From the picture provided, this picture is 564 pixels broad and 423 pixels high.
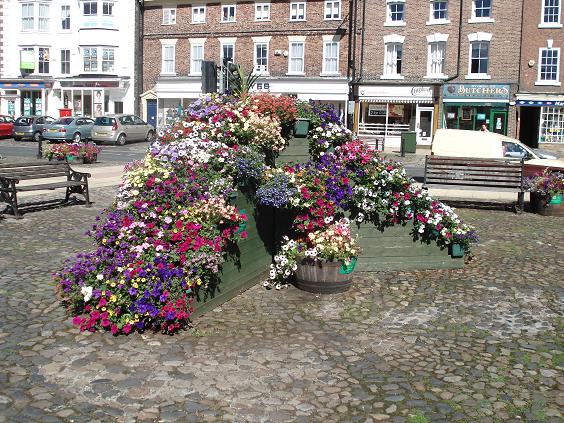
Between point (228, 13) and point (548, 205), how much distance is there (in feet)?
114

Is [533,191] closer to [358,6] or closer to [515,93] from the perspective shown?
[515,93]

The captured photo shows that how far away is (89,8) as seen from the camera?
1874 inches

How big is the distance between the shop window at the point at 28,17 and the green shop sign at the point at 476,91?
30950 millimetres

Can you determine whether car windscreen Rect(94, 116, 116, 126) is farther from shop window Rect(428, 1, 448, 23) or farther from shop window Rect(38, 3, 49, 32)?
shop window Rect(428, 1, 448, 23)

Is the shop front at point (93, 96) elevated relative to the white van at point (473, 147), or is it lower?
elevated

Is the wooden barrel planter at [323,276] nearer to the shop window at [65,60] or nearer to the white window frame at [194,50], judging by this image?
the white window frame at [194,50]

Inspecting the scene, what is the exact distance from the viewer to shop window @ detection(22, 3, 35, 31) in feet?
160

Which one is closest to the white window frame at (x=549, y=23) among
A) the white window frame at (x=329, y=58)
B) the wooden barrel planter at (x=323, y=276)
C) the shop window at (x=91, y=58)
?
the white window frame at (x=329, y=58)

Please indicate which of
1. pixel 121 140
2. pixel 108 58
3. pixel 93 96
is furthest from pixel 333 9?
pixel 93 96

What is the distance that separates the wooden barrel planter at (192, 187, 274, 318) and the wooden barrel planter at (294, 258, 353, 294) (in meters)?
0.57

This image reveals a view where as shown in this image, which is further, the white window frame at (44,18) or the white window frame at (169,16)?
the white window frame at (44,18)

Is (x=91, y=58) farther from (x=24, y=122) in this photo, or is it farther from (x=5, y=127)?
(x=24, y=122)

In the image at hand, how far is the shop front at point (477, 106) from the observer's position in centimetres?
3747

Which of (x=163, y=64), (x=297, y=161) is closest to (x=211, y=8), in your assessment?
(x=163, y=64)
